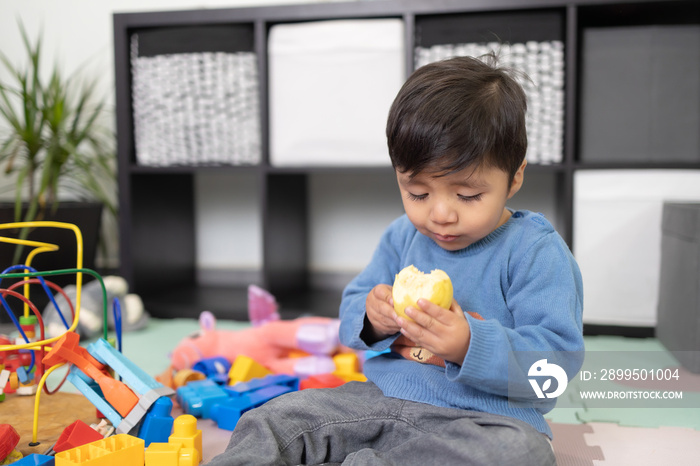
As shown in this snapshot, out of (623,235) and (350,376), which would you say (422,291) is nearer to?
(350,376)

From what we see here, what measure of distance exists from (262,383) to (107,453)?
372 millimetres

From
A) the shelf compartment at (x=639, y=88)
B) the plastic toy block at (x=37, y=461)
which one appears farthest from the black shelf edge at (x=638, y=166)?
the plastic toy block at (x=37, y=461)

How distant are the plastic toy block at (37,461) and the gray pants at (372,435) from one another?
22 cm

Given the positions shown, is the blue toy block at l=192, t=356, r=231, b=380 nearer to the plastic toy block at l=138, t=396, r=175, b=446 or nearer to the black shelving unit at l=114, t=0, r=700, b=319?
the plastic toy block at l=138, t=396, r=175, b=446

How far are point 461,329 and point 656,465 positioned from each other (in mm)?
384

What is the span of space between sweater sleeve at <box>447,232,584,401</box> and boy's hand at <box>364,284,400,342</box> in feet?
0.31

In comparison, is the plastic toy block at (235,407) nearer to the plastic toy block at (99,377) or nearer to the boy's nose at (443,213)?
the plastic toy block at (99,377)

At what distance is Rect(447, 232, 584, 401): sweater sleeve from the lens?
69cm

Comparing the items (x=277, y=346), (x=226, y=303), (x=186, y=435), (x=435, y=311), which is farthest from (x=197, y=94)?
(x=435, y=311)

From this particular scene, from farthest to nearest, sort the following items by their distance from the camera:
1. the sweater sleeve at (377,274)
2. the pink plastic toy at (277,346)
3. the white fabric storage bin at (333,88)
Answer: the white fabric storage bin at (333,88) → the pink plastic toy at (277,346) → the sweater sleeve at (377,274)

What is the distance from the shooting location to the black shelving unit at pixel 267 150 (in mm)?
1464

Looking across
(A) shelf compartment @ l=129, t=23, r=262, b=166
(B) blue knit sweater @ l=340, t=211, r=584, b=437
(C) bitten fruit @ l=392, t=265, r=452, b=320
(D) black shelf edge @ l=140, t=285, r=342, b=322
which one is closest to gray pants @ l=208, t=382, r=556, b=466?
(B) blue knit sweater @ l=340, t=211, r=584, b=437

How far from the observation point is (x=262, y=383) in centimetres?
107

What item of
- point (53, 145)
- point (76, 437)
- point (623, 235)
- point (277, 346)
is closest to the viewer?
point (76, 437)
